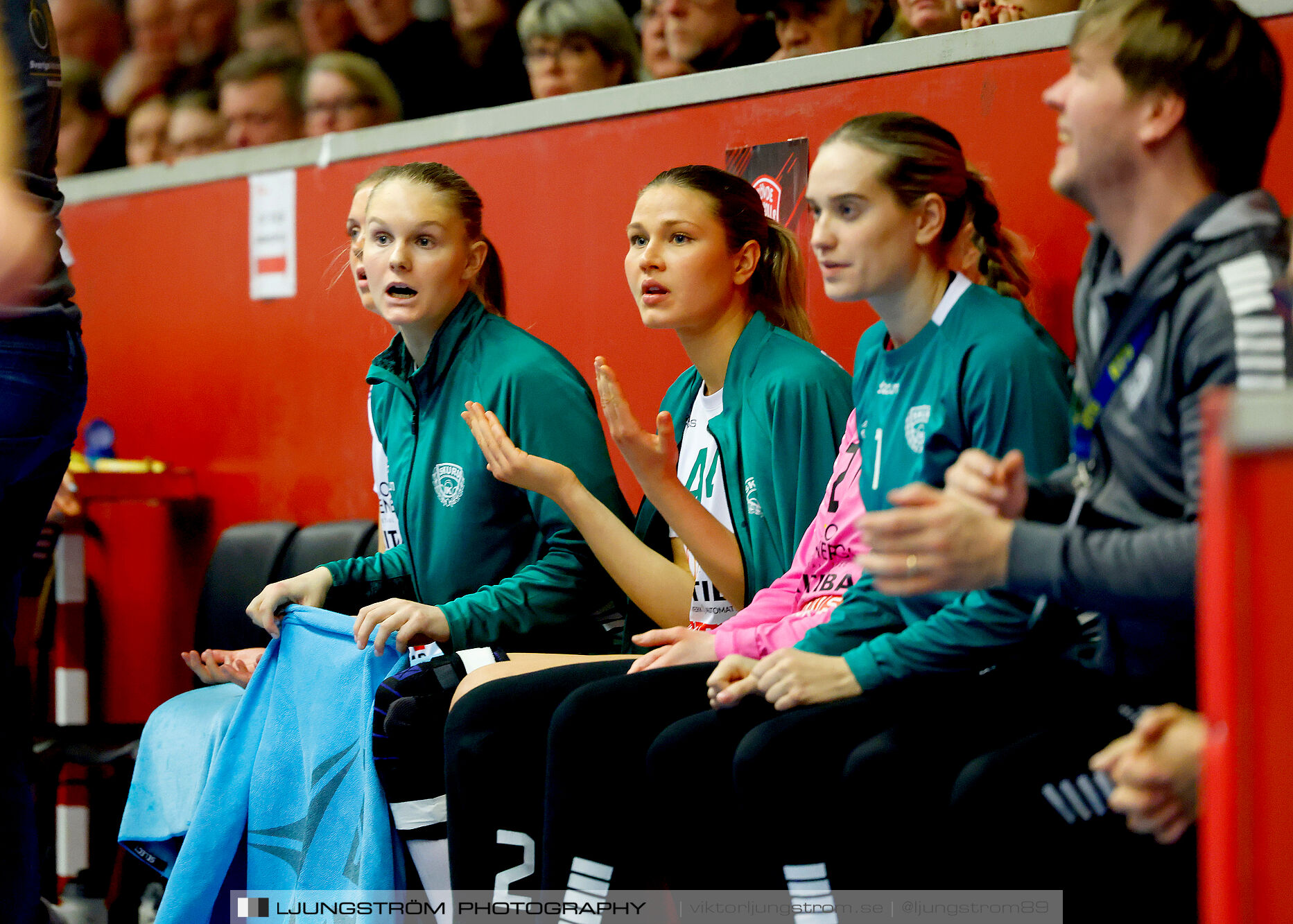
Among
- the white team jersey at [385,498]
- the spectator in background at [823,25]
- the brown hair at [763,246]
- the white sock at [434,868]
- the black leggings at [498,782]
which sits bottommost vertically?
the white sock at [434,868]

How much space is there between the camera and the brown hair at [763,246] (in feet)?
6.73

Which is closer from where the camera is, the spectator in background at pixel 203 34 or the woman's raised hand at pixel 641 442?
the woman's raised hand at pixel 641 442

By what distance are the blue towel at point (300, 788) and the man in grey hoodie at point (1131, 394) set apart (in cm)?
94

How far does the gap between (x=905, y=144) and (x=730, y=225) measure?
438 millimetres

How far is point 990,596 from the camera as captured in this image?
1391mm

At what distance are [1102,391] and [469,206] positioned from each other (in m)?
1.28

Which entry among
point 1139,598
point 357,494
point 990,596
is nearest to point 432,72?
point 357,494

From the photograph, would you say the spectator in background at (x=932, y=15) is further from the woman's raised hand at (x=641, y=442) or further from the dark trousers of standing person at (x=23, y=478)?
the dark trousers of standing person at (x=23, y=478)

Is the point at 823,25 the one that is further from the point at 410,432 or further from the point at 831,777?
the point at 831,777

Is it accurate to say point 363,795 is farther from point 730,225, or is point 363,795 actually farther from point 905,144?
point 905,144

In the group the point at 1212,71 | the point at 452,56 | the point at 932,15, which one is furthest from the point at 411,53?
the point at 1212,71

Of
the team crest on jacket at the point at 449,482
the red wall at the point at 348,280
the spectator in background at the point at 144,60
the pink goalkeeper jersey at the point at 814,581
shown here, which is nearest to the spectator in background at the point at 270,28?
the spectator in background at the point at 144,60

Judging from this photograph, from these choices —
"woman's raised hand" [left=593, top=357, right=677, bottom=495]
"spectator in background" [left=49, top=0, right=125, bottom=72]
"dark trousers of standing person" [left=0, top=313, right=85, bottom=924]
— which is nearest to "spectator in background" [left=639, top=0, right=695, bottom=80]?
"woman's raised hand" [left=593, top=357, right=677, bottom=495]

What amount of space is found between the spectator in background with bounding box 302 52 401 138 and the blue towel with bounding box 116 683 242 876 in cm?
188
